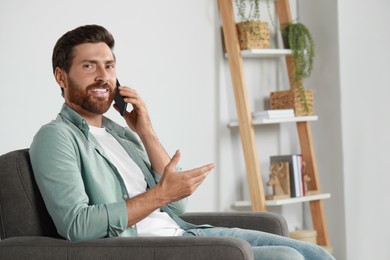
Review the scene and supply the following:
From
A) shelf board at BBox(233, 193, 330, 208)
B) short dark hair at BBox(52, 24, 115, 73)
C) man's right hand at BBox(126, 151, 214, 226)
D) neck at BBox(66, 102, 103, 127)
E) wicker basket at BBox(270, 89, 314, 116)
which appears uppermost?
short dark hair at BBox(52, 24, 115, 73)

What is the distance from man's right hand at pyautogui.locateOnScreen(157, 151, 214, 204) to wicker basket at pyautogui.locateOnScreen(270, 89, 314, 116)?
2313 mm

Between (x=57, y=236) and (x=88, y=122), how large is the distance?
0.45m

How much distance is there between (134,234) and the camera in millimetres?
2514

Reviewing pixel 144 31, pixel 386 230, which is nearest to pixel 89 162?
pixel 144 31

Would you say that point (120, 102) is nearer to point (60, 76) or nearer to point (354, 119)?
point (60, 76)

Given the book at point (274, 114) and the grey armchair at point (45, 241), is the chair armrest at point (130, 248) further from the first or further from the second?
the book at point (274, 114)

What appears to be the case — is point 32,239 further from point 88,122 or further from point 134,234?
point 88,122

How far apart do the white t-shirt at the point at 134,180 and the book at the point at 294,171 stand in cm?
195

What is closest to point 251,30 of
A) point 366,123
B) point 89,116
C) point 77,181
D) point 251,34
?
point 251,34

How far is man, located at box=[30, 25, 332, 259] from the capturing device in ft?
7.65

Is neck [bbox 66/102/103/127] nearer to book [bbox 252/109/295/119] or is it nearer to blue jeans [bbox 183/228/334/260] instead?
blue jeans [bbox 183/228/334/260]

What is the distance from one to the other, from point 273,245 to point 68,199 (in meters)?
0.73

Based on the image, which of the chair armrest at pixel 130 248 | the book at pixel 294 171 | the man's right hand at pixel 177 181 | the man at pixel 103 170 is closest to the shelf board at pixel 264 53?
the book at pixel 294 171

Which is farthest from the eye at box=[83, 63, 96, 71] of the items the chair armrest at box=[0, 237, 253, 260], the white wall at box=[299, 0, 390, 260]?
the white wall at box=[299, 0, 390, 260]
